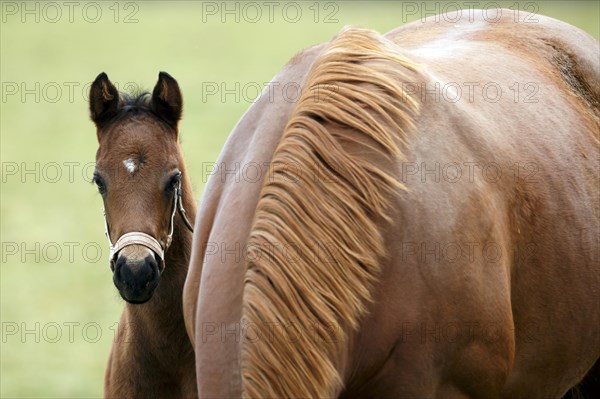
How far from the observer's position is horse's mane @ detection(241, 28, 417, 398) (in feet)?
8.56

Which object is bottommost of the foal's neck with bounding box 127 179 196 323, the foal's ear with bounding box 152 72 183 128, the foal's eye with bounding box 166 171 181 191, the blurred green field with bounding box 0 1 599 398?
the blurred green field with bounding box 0 1 599 398

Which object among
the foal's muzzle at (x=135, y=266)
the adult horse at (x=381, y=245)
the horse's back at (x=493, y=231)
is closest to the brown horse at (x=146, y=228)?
the foal's muzzle at (x=135, y=266)

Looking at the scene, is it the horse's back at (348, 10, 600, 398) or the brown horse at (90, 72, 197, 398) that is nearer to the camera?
the horse's back at (348, 10, 600, 398)

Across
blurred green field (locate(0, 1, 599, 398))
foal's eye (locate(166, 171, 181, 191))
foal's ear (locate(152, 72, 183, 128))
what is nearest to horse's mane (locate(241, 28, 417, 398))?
foal's eye (locate(166, 171, 181, 191))

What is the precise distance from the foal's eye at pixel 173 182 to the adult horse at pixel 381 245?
46.4 inches

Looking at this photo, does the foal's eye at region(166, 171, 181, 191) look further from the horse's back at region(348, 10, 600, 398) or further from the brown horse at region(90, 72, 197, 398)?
the horse's back at region(348, 10, 600, 398)

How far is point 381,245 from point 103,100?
214cm

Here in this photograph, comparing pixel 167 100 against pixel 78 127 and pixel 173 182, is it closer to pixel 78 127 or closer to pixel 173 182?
pixel 173 182

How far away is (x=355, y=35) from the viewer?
10.6 feet

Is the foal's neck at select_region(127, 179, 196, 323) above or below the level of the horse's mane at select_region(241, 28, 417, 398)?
below

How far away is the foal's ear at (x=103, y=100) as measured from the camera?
445 centimetres

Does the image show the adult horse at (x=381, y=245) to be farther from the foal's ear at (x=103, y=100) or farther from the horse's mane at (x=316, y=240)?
the foal's ear at (x=103, y=100)

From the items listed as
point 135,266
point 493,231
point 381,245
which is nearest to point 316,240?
point 381,245

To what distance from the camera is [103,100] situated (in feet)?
14.8
